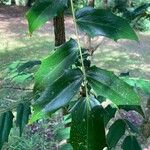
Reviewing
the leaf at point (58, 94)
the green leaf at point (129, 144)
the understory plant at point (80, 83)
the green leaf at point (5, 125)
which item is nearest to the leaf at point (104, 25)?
the understory plant at point (80, 83)

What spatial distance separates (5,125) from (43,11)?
18.6 inches

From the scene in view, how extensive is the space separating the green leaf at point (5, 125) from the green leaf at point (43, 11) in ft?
1.46

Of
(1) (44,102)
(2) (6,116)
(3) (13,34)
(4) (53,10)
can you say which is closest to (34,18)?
(4) (53,10)

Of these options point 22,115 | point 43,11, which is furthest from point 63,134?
point 43,11

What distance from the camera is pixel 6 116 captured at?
40.0 inches

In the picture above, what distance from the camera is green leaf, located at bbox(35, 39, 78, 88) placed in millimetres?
551

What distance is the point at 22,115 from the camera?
1024 millimetres

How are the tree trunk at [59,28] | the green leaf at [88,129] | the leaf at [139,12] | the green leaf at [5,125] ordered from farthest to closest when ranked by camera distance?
1. the tree trunk at [59,28]
2. the leaf at [139,12]
3. the green leaf at [5,125]
4. the green leaf at [88,129]

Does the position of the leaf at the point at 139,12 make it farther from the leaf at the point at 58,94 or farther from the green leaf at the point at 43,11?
the leaf at the point at 58,94

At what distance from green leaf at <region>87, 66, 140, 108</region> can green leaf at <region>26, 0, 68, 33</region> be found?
0.47 ft

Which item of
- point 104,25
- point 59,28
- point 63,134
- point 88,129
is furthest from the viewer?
point 59,28

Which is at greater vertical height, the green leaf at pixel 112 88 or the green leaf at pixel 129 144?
the green leaf at pixel 112 88

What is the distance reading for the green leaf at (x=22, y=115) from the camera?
102 cm

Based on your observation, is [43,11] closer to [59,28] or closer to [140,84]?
[140,84]
